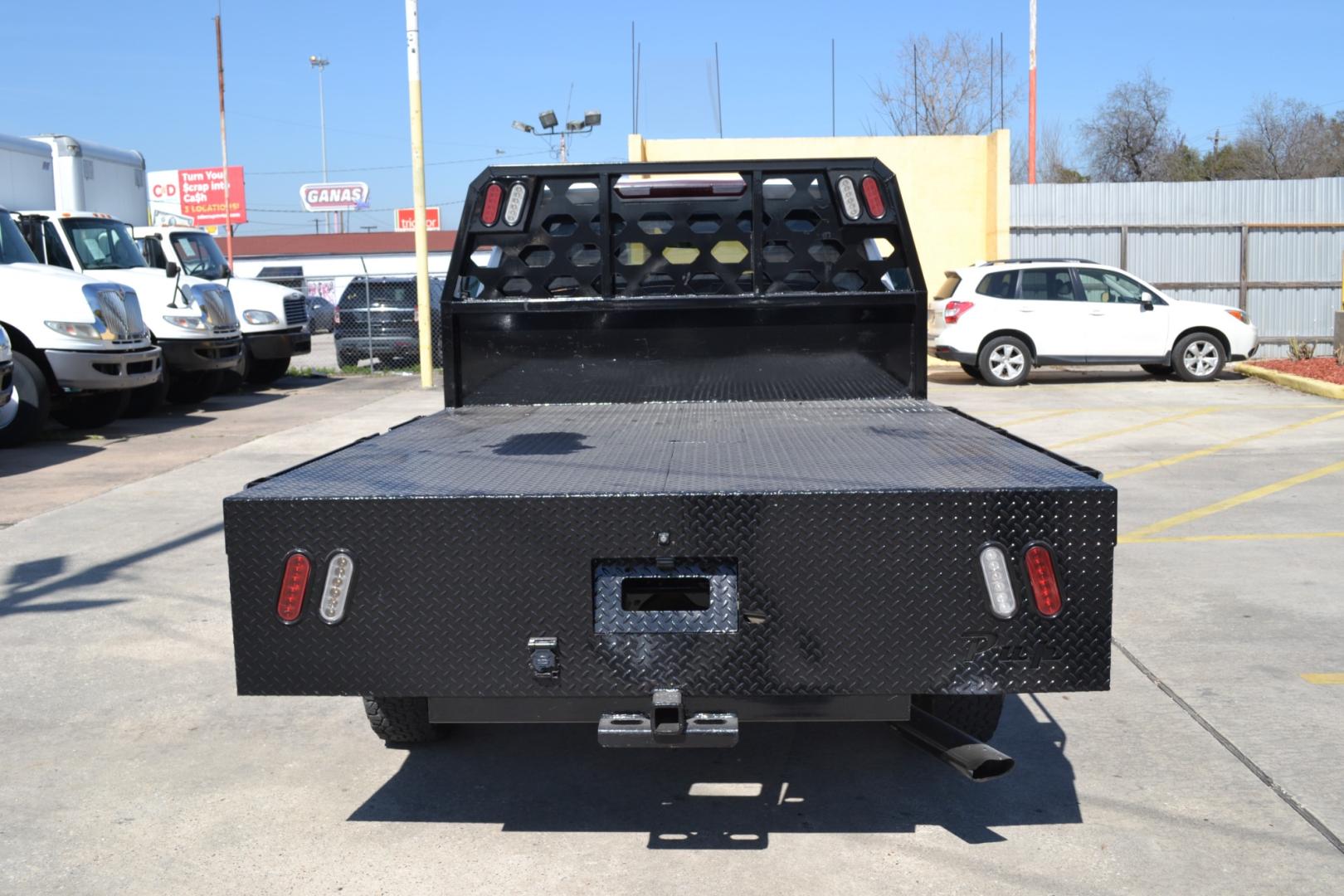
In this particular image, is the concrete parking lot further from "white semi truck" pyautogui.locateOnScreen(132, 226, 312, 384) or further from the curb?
"white semi truck" pyautogui.locateOnScreen(132, 226, 312, 384)

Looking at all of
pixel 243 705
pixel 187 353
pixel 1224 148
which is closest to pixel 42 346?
pixel 187 353

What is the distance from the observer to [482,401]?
19.1 ft

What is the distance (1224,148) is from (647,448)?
199 ft

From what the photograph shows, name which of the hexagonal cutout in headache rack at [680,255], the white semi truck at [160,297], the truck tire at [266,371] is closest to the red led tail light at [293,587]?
the hexagonal cutout in headache rack at [680,255]

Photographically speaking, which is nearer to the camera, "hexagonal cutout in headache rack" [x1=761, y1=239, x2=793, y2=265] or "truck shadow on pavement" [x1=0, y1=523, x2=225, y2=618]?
"hexagonal cutout in headache rack" [x1=761, y1=239, x2=793, y2=265]

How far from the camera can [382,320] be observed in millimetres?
24047

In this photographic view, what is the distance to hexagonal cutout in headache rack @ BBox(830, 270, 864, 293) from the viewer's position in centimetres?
609

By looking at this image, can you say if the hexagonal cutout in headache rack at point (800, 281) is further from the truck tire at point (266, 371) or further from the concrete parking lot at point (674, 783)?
the truck tire at point (266, 371)

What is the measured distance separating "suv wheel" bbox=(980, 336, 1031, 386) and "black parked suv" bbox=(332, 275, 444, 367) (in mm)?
9351

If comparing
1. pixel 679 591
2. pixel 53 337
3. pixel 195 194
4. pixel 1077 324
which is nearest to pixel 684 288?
pixel 679 591

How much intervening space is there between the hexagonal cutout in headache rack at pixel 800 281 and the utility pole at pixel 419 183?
14391 mm

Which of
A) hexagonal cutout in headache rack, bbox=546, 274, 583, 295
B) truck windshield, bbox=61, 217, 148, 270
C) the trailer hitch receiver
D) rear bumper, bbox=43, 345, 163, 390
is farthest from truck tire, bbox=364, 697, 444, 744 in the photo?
truck windshield, bbox=61, 217, 148, 270

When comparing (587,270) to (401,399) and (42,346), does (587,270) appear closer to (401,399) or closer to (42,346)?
(42,346)

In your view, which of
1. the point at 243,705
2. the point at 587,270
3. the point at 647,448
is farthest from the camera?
the point at 587,270
